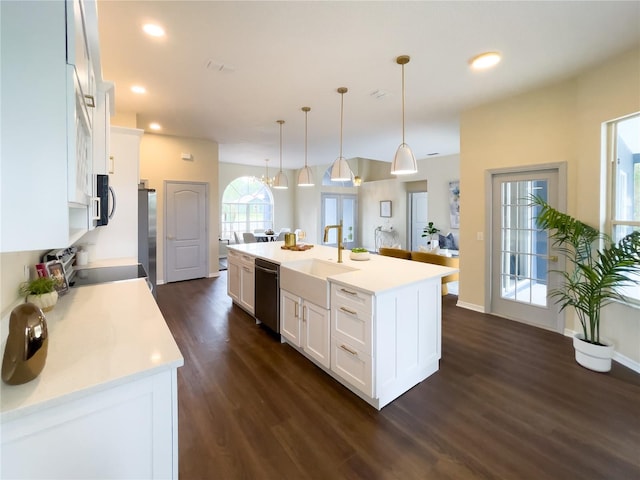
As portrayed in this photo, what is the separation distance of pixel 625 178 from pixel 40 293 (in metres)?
4.67

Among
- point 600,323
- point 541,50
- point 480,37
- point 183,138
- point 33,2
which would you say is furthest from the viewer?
point 183,138

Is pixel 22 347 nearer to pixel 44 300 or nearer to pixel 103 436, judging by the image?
pixel 103 436

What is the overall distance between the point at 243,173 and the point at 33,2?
9.39 m

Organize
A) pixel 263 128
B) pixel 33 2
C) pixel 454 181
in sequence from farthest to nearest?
pixel 454 181 → pixel 263 128 → pixel 33 2

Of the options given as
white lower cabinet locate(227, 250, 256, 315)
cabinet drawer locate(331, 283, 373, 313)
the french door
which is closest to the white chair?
the french door

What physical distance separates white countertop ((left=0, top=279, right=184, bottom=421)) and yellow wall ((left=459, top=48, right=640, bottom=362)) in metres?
3.80

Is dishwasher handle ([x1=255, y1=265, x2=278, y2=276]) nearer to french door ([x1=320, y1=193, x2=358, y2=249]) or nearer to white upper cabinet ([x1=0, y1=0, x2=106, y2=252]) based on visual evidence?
white upper cabinet ([x1=0, y1=0, x2=106, y2=252])

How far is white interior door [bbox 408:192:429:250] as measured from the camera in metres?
9.26

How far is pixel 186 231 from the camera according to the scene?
604 centimetres

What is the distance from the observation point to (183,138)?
232 inches

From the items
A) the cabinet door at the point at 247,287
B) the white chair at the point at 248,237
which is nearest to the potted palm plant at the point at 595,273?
the cabinet door at the point at 247,287

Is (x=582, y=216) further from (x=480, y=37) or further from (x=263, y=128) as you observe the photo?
(x=263, y=128)

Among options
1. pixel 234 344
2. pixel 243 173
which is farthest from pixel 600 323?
pixel 243 173

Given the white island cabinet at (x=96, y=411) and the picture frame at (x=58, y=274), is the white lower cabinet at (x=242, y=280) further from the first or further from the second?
the white island cabinet at (x=96, y=411)
